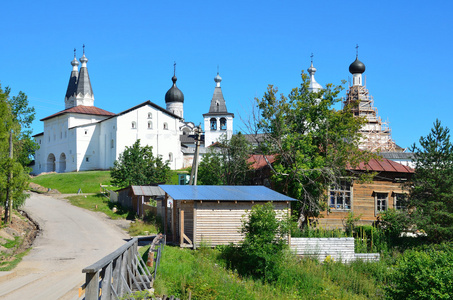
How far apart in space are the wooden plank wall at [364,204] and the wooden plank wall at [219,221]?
19.7ft

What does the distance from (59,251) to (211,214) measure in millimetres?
6152

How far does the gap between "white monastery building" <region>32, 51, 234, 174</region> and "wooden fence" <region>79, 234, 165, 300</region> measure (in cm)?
5197

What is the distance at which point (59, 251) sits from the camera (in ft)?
67.8

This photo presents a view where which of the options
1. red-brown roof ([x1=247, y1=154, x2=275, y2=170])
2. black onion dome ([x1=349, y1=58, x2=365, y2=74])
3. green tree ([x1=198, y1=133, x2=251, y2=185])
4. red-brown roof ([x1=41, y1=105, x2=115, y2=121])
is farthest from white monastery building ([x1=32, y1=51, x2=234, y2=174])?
red-brown roof ([x1=247, y1=154, x2=275, y2=170])

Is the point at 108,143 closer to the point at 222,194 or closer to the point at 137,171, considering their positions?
the point at 137,171

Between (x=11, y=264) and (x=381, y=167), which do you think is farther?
(x=381, y=167)

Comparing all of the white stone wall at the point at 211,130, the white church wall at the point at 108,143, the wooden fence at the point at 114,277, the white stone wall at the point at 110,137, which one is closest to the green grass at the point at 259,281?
the wooden fence at the point at 114,277

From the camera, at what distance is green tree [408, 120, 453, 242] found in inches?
953

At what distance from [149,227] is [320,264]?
29.8 ft

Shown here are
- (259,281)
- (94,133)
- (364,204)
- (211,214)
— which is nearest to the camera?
(259,281)

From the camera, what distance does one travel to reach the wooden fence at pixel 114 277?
7297mm

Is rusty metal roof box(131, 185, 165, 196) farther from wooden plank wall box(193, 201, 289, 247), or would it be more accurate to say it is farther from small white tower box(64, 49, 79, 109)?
small white tower box(64, 49, 79, 109)

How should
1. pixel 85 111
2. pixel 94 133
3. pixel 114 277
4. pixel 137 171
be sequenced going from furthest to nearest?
pixel 85 111, pixel 94 133, pixel 137 171, pixel 114 277

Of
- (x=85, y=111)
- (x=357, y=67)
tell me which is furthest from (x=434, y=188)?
(x=85, y=111)
